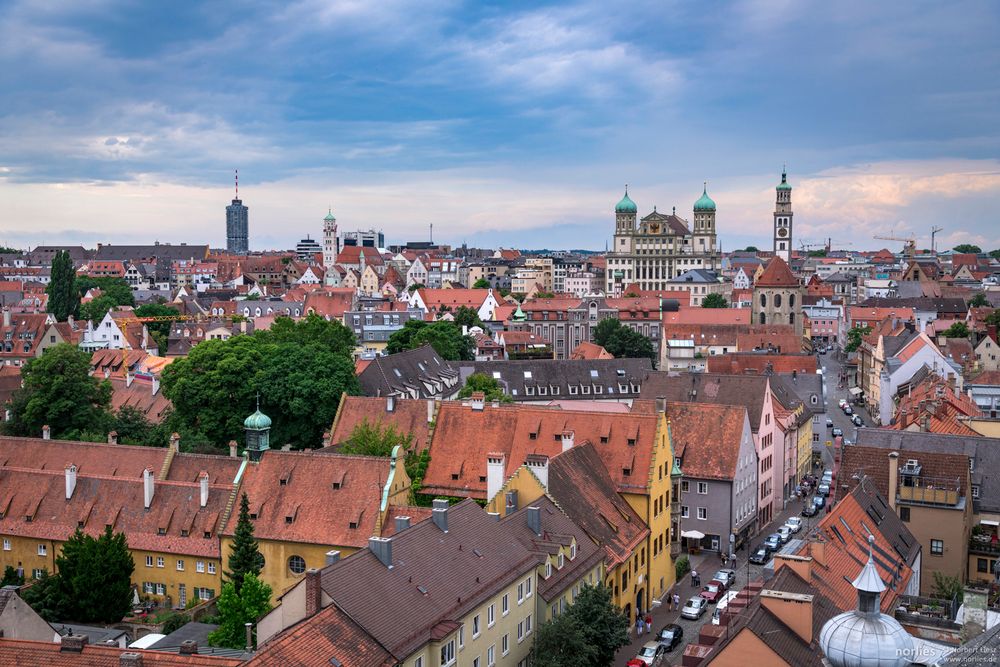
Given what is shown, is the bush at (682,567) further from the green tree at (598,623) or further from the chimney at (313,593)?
the chimney at (313,593)

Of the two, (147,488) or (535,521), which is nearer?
(535,521)

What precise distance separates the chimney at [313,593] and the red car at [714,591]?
85.4ft

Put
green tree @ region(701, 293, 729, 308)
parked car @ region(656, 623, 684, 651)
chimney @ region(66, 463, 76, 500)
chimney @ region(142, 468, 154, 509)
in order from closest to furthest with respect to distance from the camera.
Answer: parked car @ region(656, 623, 684, 651)
chimney @ region(142, 468, 154, 509)
chimney @ region(66, 463, 76, 500)
green tree @ region(701, 293, 729, 308)

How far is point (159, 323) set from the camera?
150m

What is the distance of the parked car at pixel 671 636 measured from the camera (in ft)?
142

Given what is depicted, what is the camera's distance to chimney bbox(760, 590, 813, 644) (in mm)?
29734

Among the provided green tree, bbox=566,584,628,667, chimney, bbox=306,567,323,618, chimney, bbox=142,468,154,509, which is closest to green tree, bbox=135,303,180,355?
chimney, bbox=142,468,154,509

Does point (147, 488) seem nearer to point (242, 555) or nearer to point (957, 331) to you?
point (242, 555)

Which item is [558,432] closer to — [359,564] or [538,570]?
[538,570]

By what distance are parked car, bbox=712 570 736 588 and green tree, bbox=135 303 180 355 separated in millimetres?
98098

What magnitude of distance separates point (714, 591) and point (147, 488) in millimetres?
27460

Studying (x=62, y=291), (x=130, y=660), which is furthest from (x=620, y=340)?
(x=130, y=660)

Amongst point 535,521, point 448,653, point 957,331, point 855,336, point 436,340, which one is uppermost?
point 957,331

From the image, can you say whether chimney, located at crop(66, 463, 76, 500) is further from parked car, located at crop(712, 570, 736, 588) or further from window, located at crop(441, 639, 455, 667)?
parked car, located at crop(712, 570, 736, 588)
